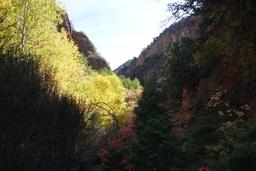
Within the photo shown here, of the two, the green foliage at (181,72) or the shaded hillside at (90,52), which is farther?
the shaded hillside at (90,52)

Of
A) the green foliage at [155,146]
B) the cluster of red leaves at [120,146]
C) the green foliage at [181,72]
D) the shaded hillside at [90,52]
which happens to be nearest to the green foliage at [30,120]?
the cluster of red leaves at [120,146]

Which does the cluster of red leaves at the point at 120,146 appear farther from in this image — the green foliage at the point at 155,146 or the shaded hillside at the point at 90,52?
the shaded hillside at the point at 90,52

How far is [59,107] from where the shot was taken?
1955 centimetres

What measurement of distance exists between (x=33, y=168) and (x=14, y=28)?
17808 mm

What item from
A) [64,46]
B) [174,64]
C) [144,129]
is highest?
[64,46]

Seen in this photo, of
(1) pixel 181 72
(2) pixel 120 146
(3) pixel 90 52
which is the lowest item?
(2) pixel 120 146

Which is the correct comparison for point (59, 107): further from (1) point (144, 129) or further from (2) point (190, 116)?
(2) point (190, 116)

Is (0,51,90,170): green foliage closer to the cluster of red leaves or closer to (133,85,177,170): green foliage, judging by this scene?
the cluster of red leaves

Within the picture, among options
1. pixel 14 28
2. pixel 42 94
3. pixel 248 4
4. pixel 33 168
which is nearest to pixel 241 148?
pixel 248 4

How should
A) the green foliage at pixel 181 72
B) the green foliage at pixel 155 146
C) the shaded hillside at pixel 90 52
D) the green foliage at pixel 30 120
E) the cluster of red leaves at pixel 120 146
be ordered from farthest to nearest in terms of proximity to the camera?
1. the shaded hillside at pixel 90 52
2. the green foliage at pixel 181 72
3. the cluster of red leaves at pixel 120 146
4. the green foliage at pixel 155 146
5. the green foliage at pixel 30 120

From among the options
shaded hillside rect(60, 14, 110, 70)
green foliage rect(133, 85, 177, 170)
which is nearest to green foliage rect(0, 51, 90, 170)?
green foliage rect(133, 85, 177, 170)

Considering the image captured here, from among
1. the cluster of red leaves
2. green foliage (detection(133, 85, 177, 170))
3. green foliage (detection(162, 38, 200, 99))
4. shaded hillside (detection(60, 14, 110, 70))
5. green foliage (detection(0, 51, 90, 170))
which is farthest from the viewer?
shaded hillside (detection(60, 14, 110, 70))

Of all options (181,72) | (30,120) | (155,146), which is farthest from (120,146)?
(181,72)

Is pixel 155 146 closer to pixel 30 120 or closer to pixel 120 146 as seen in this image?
pixel 120 146
